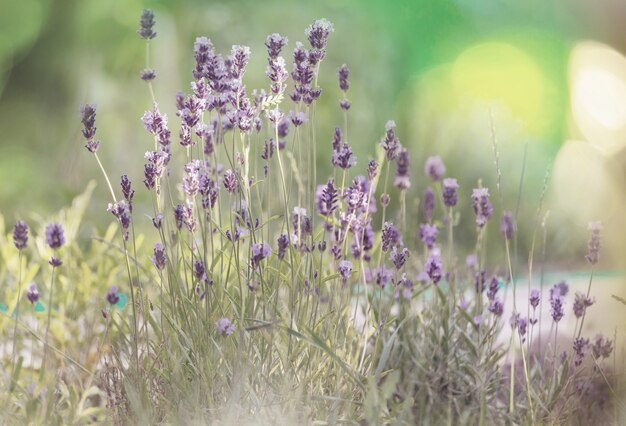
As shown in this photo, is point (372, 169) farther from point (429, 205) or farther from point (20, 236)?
point (20, 236)

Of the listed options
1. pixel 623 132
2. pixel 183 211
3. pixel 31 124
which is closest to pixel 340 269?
pixel 183 211

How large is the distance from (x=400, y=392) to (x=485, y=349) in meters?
0.26

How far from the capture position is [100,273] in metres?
2.62

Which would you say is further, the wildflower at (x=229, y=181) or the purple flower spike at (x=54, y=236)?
the wildflower at (x=229, y=181)

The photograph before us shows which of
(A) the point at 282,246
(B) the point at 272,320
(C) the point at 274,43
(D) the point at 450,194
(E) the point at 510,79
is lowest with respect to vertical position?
(B) the point at 272,320

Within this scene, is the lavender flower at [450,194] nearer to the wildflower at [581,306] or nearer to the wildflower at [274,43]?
the wildflower at [581,306]

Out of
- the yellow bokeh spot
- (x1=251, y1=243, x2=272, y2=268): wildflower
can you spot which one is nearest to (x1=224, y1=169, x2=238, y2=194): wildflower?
(x1=251, y1=243, x2=272, y2=268): wildflower

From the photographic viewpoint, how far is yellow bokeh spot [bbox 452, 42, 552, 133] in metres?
3.29

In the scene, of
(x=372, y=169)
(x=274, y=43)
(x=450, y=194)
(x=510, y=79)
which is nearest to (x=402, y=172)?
(x=450, y=194)

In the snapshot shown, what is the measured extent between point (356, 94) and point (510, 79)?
94 cm

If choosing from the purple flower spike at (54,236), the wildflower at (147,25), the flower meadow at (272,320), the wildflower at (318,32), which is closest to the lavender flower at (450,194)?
the flower meadow at (272,320)

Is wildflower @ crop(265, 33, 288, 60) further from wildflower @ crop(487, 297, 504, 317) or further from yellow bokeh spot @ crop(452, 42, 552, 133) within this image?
yellow bokeh spot @ crop(452, 42, 552, 133)

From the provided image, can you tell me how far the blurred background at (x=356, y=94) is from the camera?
133 inches

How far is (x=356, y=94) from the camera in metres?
4.07
